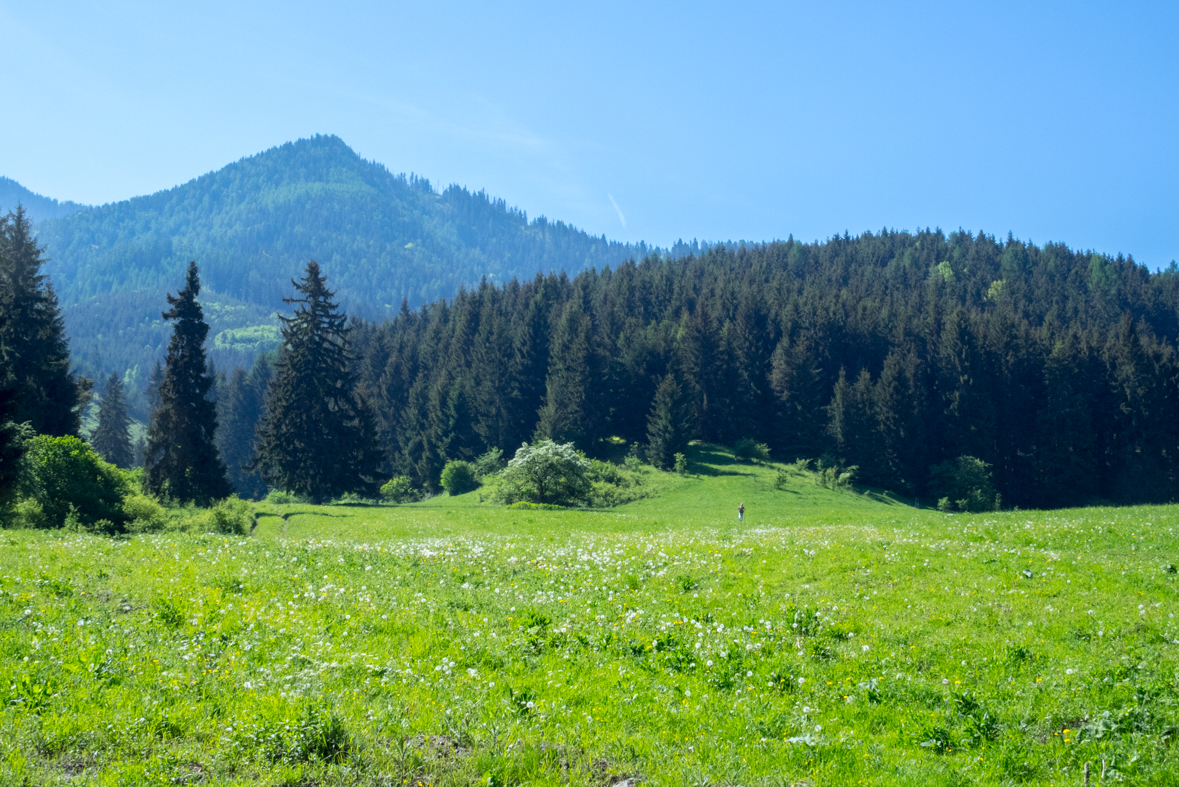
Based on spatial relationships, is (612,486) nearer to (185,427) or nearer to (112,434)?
(185,427)

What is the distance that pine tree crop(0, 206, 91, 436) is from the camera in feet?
132

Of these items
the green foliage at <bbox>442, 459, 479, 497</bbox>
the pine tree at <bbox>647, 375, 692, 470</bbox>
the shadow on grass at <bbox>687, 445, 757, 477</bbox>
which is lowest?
the green foliage at <bbox>442, 459, 479, 497</bbox>

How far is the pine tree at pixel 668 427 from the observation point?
75750mm

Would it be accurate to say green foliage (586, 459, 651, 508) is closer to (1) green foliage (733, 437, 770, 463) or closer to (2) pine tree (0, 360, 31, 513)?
(1) green foliage (733, 437, 770, 463)

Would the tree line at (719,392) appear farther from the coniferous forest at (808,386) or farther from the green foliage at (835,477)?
the green foliage at (835,477)

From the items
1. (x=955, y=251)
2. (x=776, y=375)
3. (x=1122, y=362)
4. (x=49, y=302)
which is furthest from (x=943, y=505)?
(x=955, y=251)

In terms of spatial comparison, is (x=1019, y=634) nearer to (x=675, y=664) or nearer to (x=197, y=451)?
(x=675, y=664)

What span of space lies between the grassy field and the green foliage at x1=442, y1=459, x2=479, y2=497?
203 feet

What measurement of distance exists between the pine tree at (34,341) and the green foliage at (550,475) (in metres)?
31.8

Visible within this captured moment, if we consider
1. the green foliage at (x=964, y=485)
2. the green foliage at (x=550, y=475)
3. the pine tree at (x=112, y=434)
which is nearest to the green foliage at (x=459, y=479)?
the green foliage at (x=550, y=475)

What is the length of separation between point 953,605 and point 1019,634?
5.43ft

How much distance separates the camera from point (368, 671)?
7.96 m

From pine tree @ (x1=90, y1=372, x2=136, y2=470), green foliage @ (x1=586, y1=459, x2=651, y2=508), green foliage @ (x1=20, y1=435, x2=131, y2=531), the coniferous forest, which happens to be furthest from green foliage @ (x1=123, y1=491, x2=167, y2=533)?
pine tree @ (x1=90, y1=372, x2=136, y2=470)

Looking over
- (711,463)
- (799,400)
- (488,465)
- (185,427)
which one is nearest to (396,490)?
(488,465)
